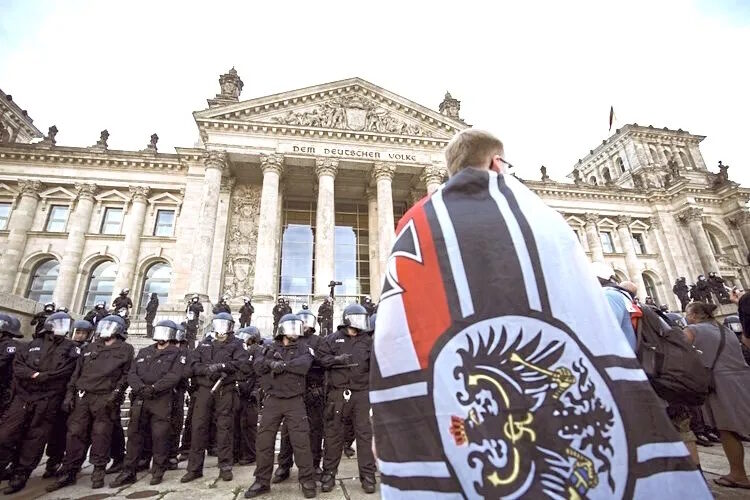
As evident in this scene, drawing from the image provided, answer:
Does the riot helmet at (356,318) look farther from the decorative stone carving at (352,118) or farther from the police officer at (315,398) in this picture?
the decorative stone carving at (352,118)

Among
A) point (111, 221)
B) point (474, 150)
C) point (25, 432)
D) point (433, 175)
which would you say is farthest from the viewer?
point (111, 221)

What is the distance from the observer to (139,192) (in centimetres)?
2231

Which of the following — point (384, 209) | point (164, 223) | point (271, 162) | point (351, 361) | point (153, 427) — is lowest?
point (153, 427)

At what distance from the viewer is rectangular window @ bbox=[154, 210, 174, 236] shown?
22.4 metres

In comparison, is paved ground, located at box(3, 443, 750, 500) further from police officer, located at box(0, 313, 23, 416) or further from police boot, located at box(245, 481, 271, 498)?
police officer, located at box(0, 313, 23, 416)

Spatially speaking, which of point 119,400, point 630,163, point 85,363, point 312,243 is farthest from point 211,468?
point 630,163

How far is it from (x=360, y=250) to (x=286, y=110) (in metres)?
9.38

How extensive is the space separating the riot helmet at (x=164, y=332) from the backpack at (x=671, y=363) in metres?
6.28

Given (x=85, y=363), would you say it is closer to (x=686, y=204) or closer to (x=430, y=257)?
(x=430, y=257)

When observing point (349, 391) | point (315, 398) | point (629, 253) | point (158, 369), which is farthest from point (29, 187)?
point (629, 253)

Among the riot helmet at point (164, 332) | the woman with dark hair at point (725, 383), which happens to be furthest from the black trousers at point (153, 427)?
the woman with dark hair at point (725, 383)

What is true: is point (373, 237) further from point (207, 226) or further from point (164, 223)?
point (164, 223)

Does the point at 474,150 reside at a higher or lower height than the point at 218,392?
higher

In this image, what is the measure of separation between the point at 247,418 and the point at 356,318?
279cm
